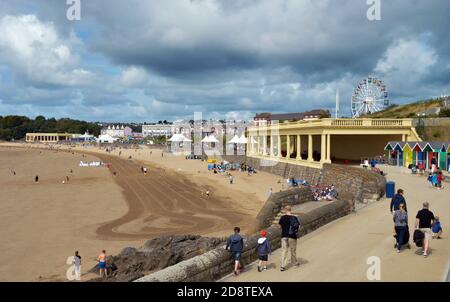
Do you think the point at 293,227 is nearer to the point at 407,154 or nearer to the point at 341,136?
the point at 407,154

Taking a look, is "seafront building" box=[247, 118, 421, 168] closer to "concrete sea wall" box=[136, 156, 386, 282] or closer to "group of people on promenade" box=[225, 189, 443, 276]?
"concrete sea wall" box=[136, 156, 386, 282]

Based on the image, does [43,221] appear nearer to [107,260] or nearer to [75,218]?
[75,218]

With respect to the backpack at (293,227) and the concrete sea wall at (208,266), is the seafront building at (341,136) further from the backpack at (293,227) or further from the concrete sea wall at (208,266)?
the backpack at (293,227)

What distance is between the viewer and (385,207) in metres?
15.5

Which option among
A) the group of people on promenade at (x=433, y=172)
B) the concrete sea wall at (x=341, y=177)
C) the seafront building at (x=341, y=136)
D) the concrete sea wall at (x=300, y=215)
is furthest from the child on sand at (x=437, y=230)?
the seafront building at (x=341, y=136)

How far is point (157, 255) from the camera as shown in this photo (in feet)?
42.5

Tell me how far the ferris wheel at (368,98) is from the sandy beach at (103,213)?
1786cm

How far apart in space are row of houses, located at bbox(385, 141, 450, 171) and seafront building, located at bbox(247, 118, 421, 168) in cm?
220

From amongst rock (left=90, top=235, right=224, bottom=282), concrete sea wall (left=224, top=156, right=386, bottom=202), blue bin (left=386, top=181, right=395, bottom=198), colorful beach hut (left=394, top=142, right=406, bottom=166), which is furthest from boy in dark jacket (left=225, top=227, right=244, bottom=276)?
colorful beach hut (left=394, top=142, right=406, bottom=166)

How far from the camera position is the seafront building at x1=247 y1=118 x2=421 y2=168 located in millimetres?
31484

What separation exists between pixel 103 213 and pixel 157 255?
14.1 m

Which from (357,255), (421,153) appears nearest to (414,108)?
(421,153)
